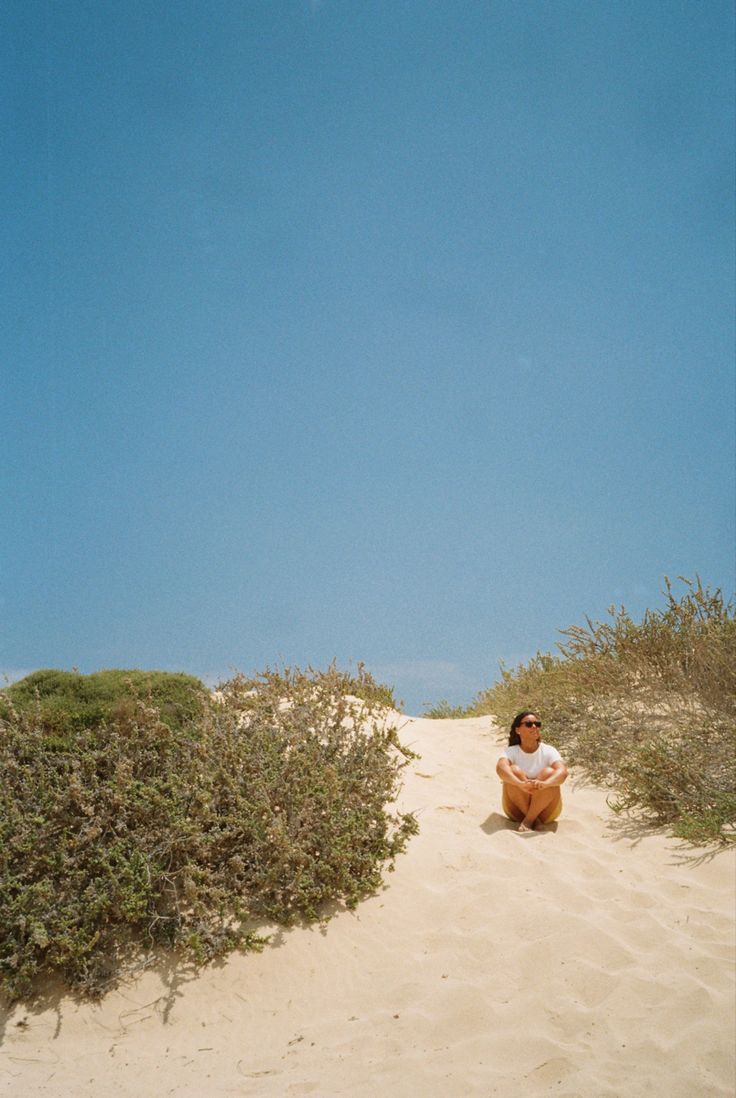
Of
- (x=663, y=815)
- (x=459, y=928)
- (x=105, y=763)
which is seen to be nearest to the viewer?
(x=459, y=928)

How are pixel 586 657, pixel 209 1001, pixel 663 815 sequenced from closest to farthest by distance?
pixel 209 1001
pixel 663 815
pixel 586 657

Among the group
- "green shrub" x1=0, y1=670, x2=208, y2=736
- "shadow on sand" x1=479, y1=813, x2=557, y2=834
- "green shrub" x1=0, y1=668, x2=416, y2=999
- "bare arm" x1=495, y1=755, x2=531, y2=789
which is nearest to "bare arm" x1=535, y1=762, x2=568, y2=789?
"bare arm" x1=495, y1=755, x2=531, y2=789

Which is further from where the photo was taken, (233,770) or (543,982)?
(233,770)

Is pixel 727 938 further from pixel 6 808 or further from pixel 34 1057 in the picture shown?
A: pixel 6 808

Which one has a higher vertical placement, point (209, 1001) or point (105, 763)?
point (105, 763)

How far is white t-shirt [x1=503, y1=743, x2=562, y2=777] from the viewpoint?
7965 millimetres

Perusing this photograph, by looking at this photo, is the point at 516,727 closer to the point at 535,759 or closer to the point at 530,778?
the point at 535,759

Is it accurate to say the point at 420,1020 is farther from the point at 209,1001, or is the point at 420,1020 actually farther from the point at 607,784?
the point at 607,784

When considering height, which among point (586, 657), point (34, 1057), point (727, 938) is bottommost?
point (34, 1057)

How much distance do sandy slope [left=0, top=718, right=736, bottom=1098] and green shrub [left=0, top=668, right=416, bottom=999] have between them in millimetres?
280

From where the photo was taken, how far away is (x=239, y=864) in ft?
20.4

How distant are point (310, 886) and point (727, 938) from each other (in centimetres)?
302

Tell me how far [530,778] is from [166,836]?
11.4 feet

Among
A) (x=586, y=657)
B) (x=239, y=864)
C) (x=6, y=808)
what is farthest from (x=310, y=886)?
(x=586, y=657)
